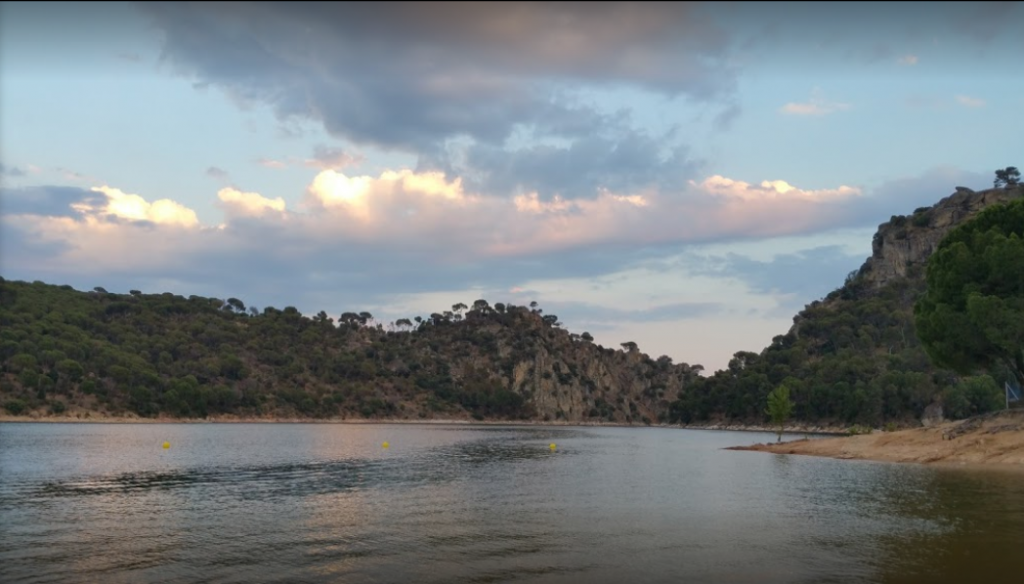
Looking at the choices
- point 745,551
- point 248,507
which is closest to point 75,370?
point 248,507

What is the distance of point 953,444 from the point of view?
6925 centimetres

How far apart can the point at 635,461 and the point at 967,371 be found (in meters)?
36.4

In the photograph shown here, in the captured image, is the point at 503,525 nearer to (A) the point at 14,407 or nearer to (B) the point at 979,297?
(B) the point at 979,297

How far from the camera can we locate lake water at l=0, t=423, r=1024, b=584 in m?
24.9

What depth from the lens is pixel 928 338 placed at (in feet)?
252

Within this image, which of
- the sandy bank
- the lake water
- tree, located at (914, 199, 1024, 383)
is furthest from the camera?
tree, located at (914, 199, 1024, 383)

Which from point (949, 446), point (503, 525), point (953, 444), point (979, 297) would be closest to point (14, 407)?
point (503, 525)

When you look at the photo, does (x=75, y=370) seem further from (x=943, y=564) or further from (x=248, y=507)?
(x=943, y=564)

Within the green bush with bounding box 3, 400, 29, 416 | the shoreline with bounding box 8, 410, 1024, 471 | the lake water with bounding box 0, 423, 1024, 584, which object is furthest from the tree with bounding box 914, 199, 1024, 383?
the green bush with bounding box 3, 400, 29, 416

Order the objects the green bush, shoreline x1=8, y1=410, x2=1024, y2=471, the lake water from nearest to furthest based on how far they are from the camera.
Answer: the lake water, shoreline x1=8, y1=410, x2=1024, y2=471, the green bush

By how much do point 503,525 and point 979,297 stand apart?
186 ft

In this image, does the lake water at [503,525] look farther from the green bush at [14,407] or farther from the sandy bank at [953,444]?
the green bush at [14,407]

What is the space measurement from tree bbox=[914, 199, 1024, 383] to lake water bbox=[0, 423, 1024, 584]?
16.0 metres

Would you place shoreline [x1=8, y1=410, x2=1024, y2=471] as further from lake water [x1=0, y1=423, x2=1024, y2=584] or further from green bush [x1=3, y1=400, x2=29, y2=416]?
green bush [x1=3, y1=400, x2=29, y2=416]
